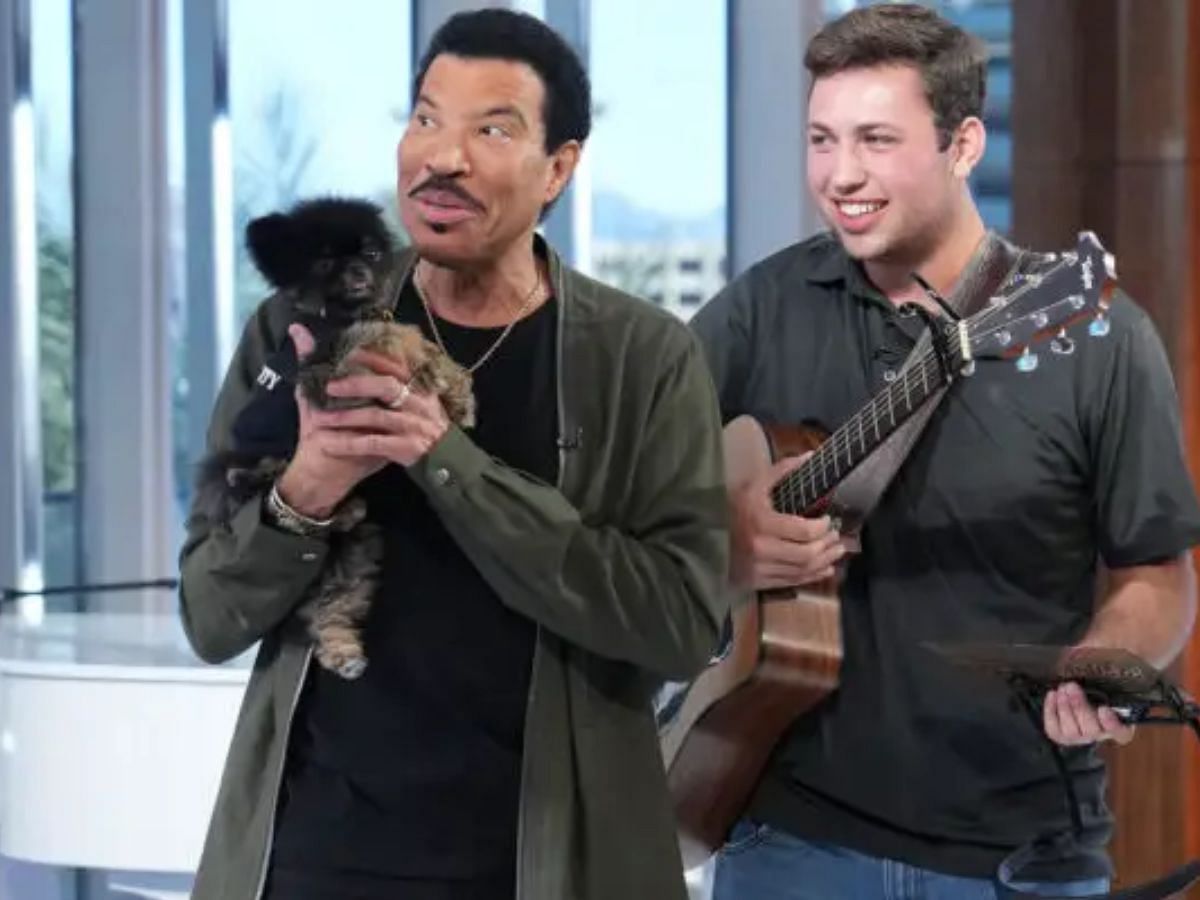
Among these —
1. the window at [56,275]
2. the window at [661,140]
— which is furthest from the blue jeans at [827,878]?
the window at [56,275]

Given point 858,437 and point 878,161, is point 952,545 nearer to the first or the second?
point 858,437

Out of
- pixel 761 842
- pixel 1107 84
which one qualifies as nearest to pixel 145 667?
pixel 761 842

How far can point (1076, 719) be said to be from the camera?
193 centimetres

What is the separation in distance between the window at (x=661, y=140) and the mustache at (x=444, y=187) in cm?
323

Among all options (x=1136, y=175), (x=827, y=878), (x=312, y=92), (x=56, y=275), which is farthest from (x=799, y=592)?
(x=56, y=275)

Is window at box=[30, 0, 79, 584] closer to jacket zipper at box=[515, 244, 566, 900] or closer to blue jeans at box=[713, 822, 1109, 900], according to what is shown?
blue jeans at box=[713, 822, 1109, 900]

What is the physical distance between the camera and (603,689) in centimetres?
178

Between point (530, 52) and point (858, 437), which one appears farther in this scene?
point (858, 437)

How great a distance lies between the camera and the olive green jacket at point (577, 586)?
5.57ft

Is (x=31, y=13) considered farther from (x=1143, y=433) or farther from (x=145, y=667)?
(x=1143, y=433)

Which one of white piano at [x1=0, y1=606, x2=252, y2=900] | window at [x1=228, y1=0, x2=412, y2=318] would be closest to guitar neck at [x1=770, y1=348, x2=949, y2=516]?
white piano at [x1=0, y1=606, x2=252, y2=900]

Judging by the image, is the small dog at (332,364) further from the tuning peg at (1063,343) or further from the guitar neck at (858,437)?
the tuning peg at (1063,343)

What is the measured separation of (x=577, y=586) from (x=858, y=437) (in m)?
0.51

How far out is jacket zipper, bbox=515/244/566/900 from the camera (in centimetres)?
172
